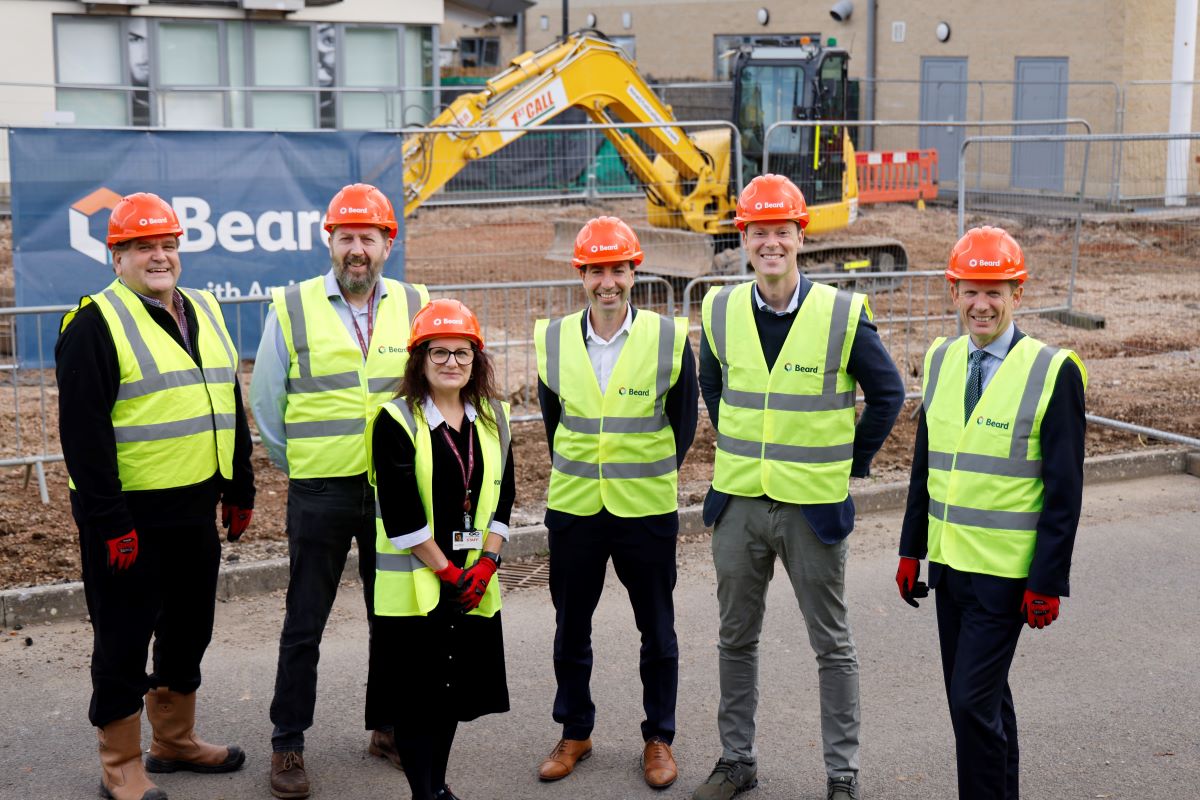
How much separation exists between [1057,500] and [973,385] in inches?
19.0

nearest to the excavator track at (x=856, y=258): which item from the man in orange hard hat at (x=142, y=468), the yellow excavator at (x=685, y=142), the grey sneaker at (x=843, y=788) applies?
the yellow excavator at (x=685, y=142)

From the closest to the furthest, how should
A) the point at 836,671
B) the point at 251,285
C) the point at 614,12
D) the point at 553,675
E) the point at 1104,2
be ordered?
the point at 836,671
the point at 553,675
the point at 251,285
the point at 1104,2
the point at 614,12

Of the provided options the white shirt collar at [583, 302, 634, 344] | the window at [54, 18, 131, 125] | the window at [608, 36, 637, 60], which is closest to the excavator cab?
the window at [54, 18, 131, 125]

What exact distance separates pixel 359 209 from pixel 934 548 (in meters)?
2.48

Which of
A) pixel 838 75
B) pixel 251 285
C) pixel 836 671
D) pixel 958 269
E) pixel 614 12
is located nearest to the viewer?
pixel 958 269

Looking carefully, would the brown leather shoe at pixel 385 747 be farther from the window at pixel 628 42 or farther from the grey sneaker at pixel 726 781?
the window at pixel 628 42

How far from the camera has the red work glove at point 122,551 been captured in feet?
16.4

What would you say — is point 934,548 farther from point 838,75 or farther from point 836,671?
point 838,75

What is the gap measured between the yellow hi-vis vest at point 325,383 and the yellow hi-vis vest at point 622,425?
0.74 m

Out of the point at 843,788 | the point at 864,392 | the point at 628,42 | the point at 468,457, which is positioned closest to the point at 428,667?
the point at 468,457

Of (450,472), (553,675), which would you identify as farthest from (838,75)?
(450,472)

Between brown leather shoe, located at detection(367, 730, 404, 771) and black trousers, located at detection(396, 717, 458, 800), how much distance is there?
752 mm

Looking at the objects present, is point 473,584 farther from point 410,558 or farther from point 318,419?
point 318,419

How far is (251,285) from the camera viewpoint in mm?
11445
